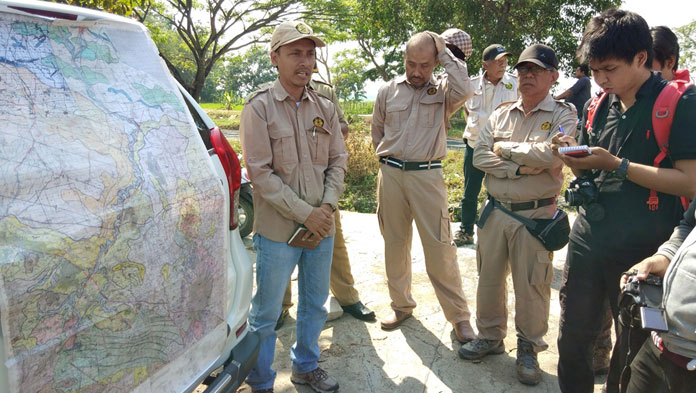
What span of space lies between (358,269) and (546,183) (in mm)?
2207

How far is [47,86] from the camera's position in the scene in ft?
5.00

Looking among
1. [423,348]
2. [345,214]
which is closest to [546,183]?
[423,348]

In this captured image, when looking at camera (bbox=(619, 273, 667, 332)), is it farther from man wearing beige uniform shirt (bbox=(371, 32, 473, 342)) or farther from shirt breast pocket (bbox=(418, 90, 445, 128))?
shirt breast pocket (bbox=(418, 90, 445, 128))

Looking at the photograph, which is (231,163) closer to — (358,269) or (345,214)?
(358,269)

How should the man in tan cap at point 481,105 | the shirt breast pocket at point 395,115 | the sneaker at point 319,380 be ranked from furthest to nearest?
1. the man in tan cap at point 481,105
2. the shirt breast pocket at point 395,115
3. the sneaker at point 319,380

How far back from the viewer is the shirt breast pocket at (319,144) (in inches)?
107

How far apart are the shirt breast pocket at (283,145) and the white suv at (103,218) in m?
0.54

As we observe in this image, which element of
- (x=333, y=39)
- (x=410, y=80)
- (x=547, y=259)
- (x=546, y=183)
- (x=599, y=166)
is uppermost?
(x=333, y=39)

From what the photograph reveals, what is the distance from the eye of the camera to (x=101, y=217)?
1.49 m

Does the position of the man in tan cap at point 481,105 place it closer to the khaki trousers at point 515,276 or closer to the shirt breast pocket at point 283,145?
the khaki trousers at point 515,276

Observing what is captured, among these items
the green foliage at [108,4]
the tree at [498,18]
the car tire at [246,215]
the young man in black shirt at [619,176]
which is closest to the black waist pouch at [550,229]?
the young man in black shirt at [619,176]

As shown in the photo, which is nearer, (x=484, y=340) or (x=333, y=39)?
(x=484, y=340)

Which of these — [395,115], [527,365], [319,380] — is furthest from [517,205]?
[319,380]

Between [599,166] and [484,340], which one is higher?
[599,166]
